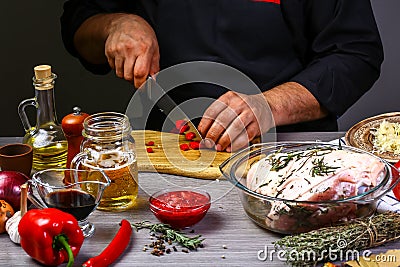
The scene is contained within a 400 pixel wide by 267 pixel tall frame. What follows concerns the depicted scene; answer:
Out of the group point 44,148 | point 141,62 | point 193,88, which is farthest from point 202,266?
point 193,88

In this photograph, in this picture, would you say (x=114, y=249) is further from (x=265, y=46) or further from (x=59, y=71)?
(x=59, y=71)

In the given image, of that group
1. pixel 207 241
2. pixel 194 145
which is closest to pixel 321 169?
pixel 207 241

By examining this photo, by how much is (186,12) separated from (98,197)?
1.07m

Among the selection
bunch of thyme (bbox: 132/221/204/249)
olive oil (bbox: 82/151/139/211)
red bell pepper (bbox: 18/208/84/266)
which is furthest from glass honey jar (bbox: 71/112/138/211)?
red bell pepper (bbox: 18/208/84/266)

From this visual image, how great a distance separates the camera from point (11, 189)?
177 cm

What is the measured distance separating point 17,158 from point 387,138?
39.0 inches

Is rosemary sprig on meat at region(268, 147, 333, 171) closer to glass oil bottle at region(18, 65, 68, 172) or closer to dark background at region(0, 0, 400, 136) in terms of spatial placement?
glass oil bottle at region(18, 65, 68, 172)

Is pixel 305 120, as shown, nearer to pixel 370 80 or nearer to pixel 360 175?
pixel 370 80

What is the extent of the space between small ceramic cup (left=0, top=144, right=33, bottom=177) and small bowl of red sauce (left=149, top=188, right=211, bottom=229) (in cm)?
35

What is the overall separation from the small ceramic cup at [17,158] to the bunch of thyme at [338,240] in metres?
0.68

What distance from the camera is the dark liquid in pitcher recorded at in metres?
1.65

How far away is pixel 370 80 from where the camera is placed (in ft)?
8.32

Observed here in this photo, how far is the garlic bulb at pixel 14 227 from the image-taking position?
5.40 ft

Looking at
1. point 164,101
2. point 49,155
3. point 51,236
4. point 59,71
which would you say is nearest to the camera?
point 51,236
